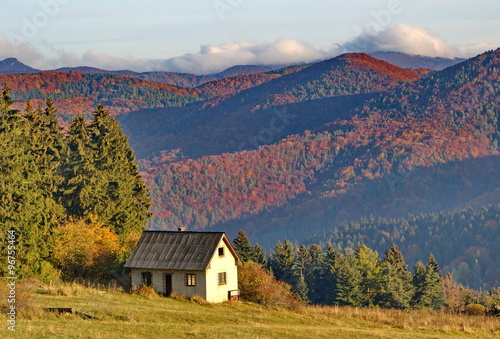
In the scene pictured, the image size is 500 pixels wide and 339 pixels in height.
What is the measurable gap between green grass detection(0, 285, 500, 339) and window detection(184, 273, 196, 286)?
5.23ft

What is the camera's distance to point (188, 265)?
181 feet

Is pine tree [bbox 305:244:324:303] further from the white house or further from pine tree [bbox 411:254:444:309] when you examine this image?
the white house

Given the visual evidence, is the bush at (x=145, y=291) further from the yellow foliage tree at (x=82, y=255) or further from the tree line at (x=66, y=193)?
the yellow foliage tree at (x=82, y=255)

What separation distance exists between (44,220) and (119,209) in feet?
42.9

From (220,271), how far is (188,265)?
8.42 feet

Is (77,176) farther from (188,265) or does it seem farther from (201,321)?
(201,321)

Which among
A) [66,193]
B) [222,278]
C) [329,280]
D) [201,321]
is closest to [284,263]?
[329,280]

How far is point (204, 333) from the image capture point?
122 ft

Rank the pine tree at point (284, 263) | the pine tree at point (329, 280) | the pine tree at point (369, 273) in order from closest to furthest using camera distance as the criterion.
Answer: the pine tree at point (369, 273), the pine tree at point (329, 280), the pine tree at point (284, 263)

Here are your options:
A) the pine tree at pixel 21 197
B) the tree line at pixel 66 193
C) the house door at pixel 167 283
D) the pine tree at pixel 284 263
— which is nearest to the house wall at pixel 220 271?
the house door at pixel 167 283

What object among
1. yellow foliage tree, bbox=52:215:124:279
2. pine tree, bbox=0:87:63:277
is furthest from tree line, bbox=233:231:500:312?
pine tree, bbox=0:87:63:277

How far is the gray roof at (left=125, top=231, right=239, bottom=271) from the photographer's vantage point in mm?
55531

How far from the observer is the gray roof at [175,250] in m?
55.5

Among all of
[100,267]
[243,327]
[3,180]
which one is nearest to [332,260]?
[100,267]
